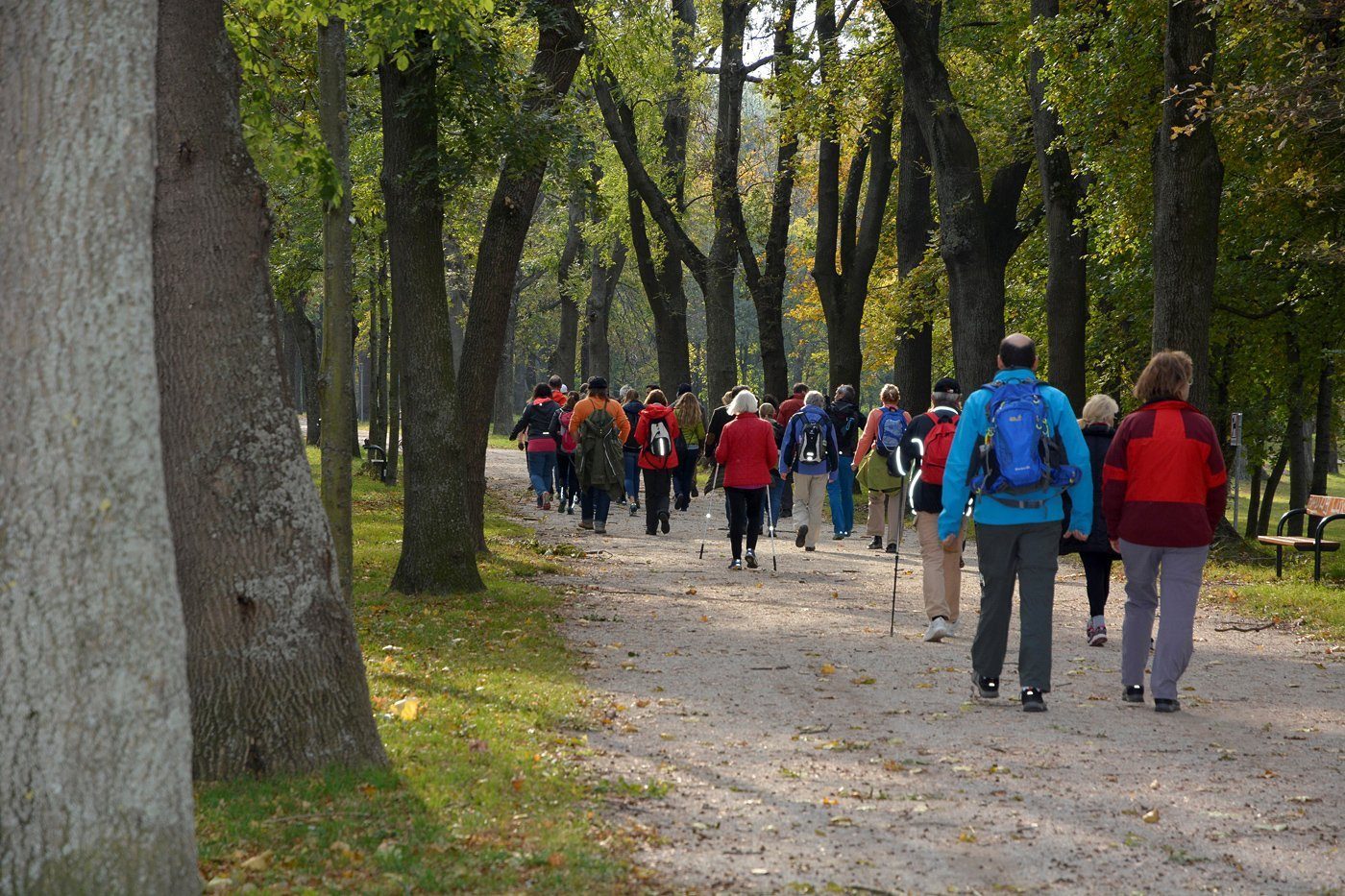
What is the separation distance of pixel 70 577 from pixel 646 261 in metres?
28.4

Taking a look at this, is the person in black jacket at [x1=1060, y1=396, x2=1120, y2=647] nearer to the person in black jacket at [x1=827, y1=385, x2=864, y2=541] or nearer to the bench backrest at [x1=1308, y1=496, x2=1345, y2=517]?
the bench backrest at [x1=1308, y1=496, x2=1345, y2=517]

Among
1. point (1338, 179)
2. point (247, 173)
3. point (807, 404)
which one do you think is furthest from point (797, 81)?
point (247, 173)

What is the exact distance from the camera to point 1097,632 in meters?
11.4

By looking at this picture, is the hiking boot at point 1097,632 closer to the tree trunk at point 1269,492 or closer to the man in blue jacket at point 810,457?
the man in blue jacket at point 810,457

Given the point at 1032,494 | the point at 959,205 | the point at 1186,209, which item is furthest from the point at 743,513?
the point at 1032,494

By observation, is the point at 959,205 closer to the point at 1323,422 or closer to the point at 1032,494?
the point at 1032,494

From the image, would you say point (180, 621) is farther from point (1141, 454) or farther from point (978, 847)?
point (1141, 454)

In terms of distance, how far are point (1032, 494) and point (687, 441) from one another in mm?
15293

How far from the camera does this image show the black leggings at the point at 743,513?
16.1 m

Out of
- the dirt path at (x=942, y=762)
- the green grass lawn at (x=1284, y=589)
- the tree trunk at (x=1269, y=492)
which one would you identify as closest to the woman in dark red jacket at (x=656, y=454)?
the green grass lawn at (x=1284, y=589)

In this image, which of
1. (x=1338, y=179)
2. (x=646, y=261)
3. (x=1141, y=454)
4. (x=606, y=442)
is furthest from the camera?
(x=646, y=261)

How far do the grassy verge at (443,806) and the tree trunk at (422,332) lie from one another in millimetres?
3015

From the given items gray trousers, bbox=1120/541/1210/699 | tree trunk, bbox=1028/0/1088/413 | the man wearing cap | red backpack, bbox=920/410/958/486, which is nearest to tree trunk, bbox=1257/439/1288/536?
tree trunk, bbox=1028/0/1088/413

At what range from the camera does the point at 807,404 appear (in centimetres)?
1845
